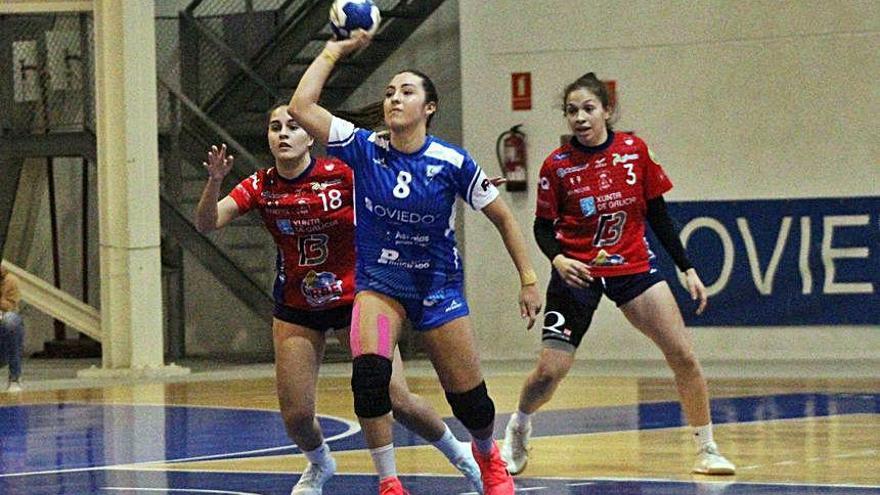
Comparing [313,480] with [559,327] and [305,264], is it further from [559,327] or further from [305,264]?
[559,327]

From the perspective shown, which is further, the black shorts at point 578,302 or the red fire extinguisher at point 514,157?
the red fire extinguisher at point 514,157

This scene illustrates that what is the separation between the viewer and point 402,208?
23.7 feet

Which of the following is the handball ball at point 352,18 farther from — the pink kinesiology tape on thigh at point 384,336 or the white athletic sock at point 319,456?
the white athletic sock at point 319,456

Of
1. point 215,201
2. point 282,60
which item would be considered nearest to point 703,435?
point 215,201

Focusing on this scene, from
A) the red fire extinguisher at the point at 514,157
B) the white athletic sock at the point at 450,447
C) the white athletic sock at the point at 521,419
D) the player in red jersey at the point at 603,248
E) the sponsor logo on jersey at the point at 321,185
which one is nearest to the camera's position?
the white athletic sock at the point at 450,447

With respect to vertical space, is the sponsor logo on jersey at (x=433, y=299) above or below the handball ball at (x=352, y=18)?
below

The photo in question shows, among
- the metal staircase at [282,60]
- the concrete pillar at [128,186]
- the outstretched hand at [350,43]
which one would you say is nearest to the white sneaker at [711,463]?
the outstretched hand at [350,43]

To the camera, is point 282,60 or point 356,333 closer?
point 356,333

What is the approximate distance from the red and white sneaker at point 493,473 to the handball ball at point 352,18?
1.86 meters

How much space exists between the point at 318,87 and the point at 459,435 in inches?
177

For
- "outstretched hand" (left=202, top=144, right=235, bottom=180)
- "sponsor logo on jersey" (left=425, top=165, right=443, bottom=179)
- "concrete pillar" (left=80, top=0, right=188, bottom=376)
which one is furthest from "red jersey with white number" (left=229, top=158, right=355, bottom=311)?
"concrete pillar" (left=80, top=0, right=188, bottom=376)

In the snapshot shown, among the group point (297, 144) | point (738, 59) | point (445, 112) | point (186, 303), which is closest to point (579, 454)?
point (297, 144)

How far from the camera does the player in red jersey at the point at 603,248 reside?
28.8 ft

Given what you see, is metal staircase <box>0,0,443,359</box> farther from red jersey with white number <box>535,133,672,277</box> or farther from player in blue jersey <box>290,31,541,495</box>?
player in blue jersey <box>290,31,541,495</box>
